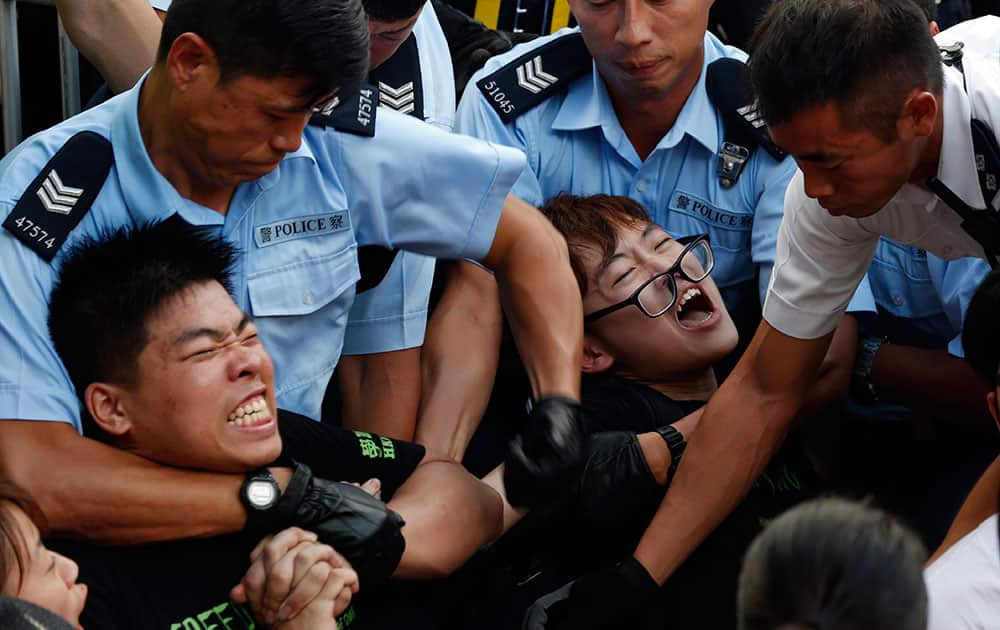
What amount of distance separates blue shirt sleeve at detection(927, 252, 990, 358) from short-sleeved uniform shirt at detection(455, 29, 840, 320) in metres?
0.36

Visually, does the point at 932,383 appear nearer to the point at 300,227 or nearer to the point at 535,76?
the point at 535,76

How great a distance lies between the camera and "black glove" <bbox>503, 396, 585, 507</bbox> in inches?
88.4

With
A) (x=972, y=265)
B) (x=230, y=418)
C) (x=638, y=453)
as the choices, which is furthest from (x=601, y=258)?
(x=230, y=418)

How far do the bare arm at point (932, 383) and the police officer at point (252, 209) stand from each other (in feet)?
2.80

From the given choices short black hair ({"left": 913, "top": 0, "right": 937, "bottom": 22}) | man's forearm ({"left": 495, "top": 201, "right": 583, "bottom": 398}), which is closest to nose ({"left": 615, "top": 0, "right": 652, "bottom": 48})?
man's forearm ({"left": 495, "top": 201, "right": 583, "bottom": 398})

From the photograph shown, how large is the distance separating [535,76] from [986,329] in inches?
53.3

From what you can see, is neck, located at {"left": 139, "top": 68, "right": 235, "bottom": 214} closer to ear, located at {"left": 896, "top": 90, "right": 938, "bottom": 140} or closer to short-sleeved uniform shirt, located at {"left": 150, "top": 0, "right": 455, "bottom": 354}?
short-sleeved uniform shirt, located at {"left": 150, "top": 0, "right": 455, "bottom": 354}

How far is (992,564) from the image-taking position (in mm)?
1853

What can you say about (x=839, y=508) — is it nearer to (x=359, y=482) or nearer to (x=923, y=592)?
(x=923, y=592)

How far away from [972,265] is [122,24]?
69.3 inches

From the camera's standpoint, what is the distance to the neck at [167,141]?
7.49ft

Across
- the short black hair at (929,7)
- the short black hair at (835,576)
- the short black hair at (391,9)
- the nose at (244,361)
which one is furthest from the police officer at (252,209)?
the short black hair at (835,576)

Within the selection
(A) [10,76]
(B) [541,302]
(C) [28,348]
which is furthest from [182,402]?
(A) [10,76]

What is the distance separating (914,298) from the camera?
3.20m
